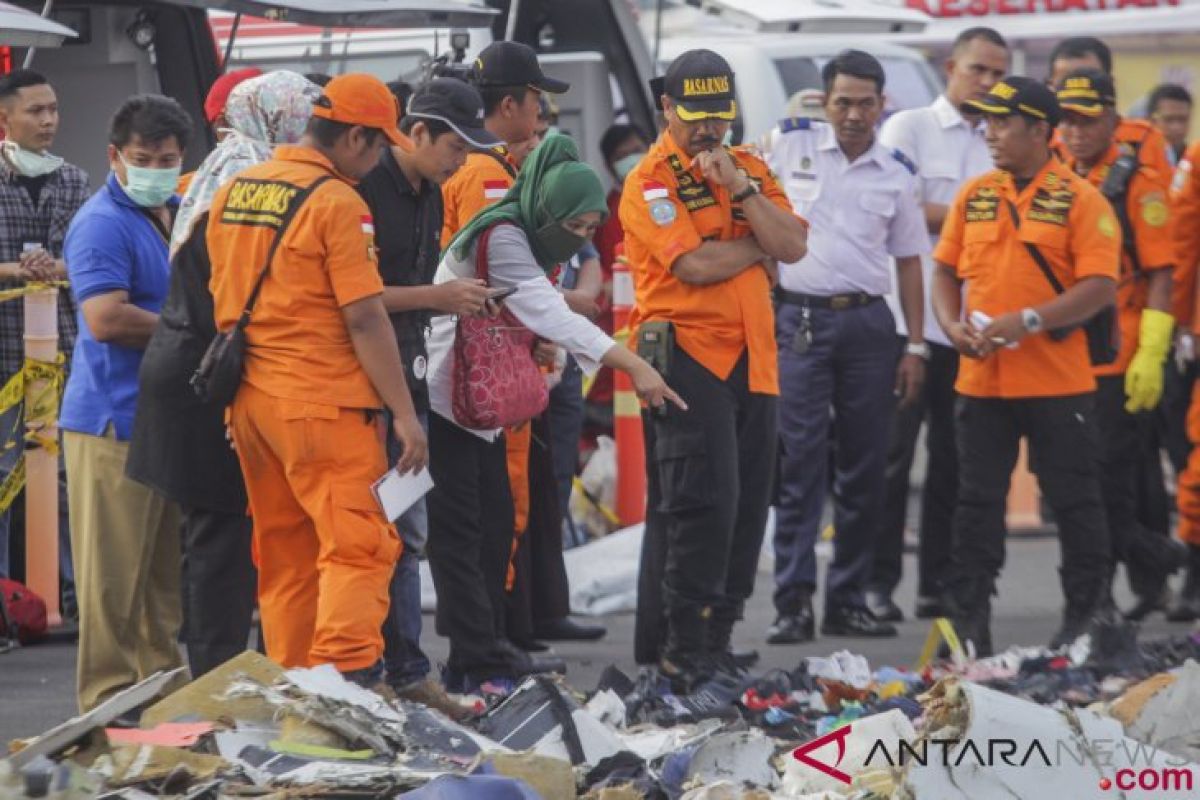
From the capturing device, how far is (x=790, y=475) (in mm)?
9781

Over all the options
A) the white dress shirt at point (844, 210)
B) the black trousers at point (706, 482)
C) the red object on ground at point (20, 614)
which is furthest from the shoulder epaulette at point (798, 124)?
the red object on ground at point (20, 614)

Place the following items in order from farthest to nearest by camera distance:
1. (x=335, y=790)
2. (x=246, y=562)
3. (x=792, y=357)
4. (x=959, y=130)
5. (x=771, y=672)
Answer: (x=959, y=130)
(x=792, y=357)
(x=771, y=672)
(x=246, y=562)
(x=335, y=790)

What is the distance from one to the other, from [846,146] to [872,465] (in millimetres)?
1269

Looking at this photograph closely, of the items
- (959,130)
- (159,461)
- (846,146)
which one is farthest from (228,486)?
(959,130)

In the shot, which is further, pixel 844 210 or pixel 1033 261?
pixel 844 210

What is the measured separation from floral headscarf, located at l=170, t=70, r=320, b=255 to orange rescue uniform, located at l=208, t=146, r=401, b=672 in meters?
0.45

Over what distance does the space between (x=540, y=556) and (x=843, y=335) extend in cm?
146

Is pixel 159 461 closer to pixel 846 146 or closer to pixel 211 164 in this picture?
pixel 211 164

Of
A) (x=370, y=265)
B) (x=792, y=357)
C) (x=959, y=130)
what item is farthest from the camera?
(x=959, y=130)

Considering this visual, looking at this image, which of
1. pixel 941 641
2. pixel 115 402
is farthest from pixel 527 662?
pixel 115 402

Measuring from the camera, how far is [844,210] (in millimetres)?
9727

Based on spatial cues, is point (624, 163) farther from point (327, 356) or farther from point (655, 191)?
point (327, 356)

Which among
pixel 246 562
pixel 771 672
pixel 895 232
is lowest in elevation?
pixel 771 672

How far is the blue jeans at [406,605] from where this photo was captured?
7.82m
